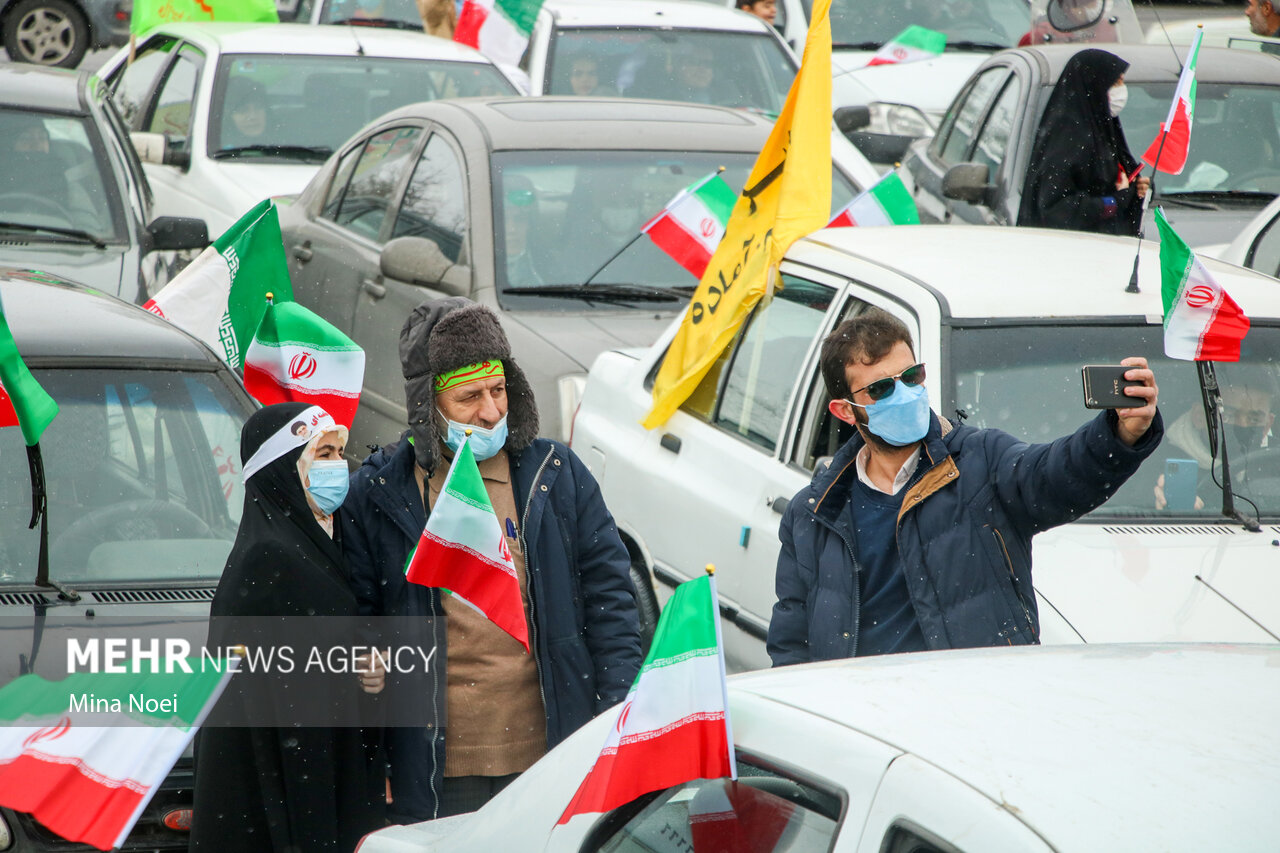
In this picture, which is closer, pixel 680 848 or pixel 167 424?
pixel 680 848

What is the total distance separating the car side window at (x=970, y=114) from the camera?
10211 mm

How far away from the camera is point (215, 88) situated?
1066 centimetres

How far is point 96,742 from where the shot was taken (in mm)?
3977

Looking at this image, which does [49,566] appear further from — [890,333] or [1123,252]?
[1123,252]

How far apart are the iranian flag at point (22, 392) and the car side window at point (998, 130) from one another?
629cm

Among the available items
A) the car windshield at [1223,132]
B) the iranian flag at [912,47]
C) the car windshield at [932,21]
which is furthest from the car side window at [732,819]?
the car windshield at [932,21]

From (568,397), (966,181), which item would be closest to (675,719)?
(568,397)

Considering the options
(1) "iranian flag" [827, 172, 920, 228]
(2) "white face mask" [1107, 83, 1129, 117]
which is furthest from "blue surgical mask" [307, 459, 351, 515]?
(2) "white face mask" [1107, 83, 1129, 117]

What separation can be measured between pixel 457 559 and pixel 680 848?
45.2 inches

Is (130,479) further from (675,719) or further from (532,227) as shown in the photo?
(675,719)

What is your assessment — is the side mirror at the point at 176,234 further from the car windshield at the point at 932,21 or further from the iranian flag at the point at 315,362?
the car windshield at the point at 932,21

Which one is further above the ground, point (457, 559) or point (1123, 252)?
point (1123, 252)

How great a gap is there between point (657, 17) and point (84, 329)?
6.95 metres

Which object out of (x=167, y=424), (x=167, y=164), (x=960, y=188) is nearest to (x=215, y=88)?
(x=167, y=164)
